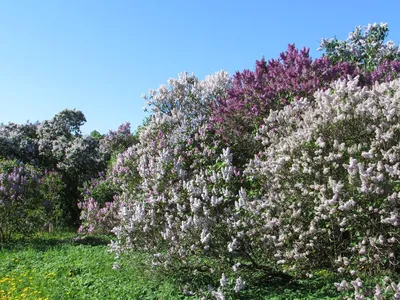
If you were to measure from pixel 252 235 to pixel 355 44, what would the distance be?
34.7 ft

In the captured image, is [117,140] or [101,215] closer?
[101,215]

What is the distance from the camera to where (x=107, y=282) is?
773cm

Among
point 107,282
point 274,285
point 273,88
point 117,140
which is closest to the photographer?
point 274,285

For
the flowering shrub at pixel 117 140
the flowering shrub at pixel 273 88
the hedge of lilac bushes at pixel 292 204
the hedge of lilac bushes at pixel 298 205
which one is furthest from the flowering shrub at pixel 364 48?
the flowering shrub at pixel 117 140

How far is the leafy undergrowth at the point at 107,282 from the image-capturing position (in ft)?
22.1

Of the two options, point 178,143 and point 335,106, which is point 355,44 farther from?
point 335,106

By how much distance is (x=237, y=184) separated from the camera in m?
7.38

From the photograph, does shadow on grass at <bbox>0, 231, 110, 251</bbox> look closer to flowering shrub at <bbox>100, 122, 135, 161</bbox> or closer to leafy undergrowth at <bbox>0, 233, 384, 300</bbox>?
leafy undergrowth at <bbox>0, 233, 384, 300</bbox>

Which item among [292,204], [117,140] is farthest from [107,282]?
[117,140]

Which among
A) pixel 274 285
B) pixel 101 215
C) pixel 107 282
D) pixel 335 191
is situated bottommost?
pixel 107 282

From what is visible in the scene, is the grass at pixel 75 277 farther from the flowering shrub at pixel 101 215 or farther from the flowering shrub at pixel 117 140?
the flowering shrub at pixel 117 140

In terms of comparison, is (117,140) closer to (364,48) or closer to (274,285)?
(364,48)

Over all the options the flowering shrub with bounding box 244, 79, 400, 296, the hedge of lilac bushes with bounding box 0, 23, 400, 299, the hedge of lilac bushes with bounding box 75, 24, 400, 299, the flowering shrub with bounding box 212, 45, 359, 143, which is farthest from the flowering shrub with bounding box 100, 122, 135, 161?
the flowering shrub with bounding box 244, 79, 400, 296

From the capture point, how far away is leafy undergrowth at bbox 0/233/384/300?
22.1 ft
